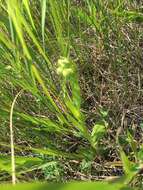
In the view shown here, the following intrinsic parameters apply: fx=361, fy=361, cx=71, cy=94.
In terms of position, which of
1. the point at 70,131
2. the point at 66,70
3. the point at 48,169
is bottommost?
the point at 48,169

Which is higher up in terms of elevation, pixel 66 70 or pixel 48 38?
pixel 48 38

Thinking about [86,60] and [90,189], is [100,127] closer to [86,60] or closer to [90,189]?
[86,60]

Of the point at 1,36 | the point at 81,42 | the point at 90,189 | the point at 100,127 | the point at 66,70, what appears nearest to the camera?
the point at 90,189

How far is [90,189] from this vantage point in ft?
0.52

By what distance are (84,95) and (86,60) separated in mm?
111

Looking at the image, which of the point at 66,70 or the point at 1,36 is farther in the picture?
the point at 1,36

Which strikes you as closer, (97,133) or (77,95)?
(77,95)

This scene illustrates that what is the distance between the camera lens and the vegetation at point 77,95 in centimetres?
91

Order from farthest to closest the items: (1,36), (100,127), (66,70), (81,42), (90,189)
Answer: (81,42) → (100,127) → (1,36) → (66,70) → (90,189)

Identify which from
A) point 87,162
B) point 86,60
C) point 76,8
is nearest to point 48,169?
point 87,162

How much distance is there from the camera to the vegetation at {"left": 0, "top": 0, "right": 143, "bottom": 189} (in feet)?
2.98

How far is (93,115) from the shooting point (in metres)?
1.08

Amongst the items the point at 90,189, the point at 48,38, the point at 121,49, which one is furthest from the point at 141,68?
the point at 90,189

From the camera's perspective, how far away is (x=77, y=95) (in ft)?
2.70
